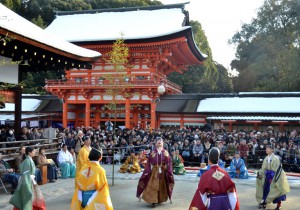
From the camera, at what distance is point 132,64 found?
86.1 feet

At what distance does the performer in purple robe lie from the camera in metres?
9.22

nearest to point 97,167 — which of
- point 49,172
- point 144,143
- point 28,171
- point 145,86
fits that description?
point 28,171

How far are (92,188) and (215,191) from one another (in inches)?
82.7

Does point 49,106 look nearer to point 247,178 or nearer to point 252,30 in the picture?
point 247,178

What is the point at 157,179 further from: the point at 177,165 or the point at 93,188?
the point at 177,165

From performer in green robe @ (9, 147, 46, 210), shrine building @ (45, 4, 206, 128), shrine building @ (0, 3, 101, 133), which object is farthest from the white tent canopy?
performer in green robe @ (9, 147, 46, 210)

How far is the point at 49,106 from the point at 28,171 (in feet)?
75.8

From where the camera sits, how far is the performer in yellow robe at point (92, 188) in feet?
20.5

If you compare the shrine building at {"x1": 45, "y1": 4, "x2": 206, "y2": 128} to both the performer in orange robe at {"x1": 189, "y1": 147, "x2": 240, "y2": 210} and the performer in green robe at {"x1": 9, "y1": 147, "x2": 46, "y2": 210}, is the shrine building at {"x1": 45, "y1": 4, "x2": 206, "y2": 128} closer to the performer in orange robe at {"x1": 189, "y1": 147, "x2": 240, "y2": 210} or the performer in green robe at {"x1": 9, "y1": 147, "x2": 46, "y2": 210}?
the performer in green robe at {"x1": 9, "y1": 147, "x2": 46, "y2": 210}

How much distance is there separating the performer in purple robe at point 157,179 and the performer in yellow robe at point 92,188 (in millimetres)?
3010

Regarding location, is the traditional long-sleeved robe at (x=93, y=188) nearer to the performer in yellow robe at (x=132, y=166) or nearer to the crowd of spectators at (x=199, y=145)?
the performer in yellow robe at (x=132, y=166)

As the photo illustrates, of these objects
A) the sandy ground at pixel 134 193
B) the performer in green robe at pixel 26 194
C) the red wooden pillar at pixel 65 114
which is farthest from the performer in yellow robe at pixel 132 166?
the red wooden pillar at pixel 65 114

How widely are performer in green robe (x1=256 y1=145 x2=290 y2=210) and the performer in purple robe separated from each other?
2281 millimetres

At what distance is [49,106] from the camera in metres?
30.1
